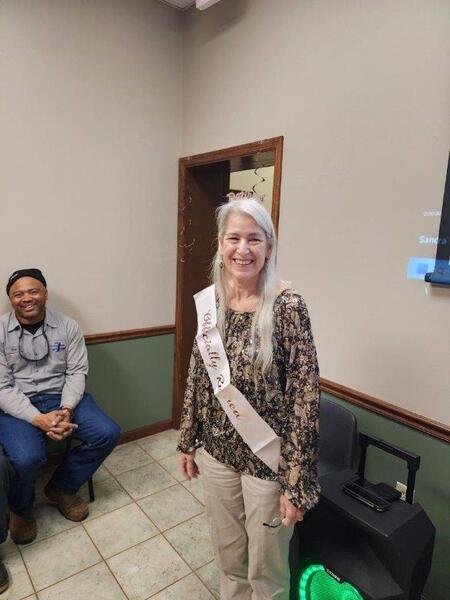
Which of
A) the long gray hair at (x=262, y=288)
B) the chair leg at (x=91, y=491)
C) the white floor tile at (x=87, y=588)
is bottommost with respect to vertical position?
the white floor tile at (x=87, y=588)

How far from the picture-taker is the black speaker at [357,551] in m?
0.91

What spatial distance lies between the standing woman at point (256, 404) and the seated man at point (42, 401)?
3.10 ft

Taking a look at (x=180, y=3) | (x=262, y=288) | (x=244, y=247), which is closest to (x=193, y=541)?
(x=262, y=288)

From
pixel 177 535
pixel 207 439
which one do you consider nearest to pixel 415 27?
pixel 207 439

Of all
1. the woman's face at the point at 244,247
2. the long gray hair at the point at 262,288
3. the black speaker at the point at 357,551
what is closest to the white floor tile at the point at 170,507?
the black speaker at the point at 357,551

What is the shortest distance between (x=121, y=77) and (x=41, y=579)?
8.78ft

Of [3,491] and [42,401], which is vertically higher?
[42,401]

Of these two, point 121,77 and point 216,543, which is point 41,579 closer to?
point 216,543

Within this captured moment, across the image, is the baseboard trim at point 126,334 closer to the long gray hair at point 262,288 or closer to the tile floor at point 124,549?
the tile floor at point 124,549

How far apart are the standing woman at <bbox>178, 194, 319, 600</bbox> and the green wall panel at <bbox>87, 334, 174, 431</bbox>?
144cm

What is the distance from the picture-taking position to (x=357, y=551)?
992mm

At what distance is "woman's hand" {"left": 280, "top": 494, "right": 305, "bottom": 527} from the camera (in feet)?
3.36

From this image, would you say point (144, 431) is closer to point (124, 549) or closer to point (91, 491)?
point (91, 491)

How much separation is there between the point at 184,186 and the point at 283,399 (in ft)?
6.37
